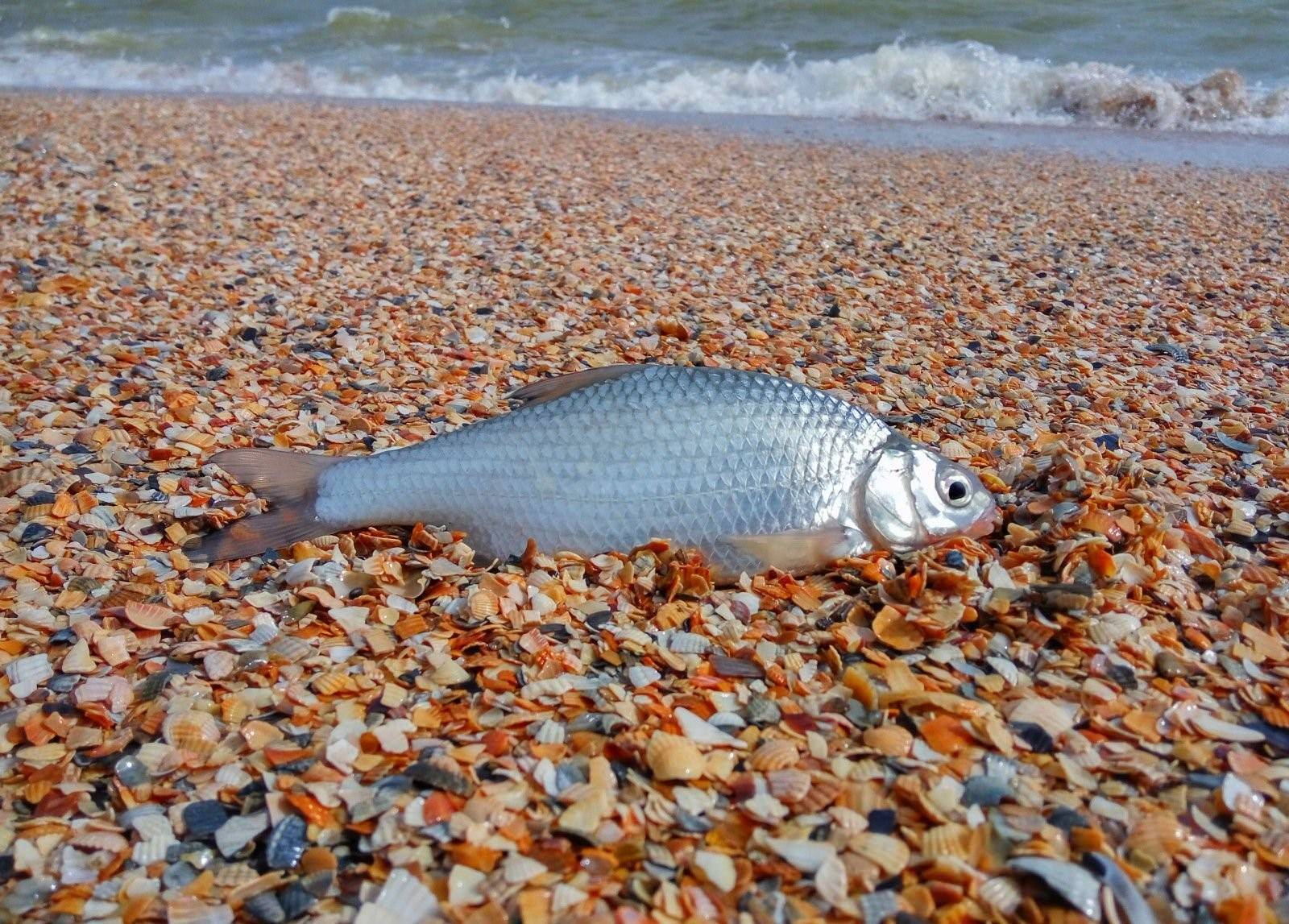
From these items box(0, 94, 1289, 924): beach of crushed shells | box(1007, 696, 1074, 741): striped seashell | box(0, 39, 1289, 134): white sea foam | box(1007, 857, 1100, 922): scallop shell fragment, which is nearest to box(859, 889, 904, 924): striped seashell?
box(0, 94, 1289, 924): beach of crushed shells

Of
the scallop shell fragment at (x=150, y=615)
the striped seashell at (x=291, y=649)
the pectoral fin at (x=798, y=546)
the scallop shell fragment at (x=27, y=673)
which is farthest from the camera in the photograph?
the pectoral fin at (x=798, y=546)

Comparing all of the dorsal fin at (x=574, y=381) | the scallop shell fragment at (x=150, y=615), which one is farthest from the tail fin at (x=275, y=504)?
the dorsal fin at (x=574, y=381)

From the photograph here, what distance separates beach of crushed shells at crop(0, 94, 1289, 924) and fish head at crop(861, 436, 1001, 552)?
0.07m

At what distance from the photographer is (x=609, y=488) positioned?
2.77 metres

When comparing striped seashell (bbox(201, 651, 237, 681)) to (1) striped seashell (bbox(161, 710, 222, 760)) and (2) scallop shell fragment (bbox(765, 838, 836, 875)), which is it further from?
(2) scallop shell fragment (bbox(765, 838, 836, 875))

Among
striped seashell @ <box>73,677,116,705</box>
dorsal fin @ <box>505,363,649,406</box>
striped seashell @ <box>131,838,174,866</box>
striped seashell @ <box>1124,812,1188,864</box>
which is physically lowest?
striped seashell @ <box>131,838,174,866</box>

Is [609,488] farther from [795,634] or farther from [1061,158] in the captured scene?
[1061,158]

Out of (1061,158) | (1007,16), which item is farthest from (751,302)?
(1007,16)

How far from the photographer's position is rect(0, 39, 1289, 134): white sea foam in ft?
47.6

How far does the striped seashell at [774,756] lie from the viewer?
2.02 metres

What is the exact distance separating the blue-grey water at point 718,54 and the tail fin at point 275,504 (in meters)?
12.8

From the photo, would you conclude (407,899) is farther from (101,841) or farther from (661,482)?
(661,482)

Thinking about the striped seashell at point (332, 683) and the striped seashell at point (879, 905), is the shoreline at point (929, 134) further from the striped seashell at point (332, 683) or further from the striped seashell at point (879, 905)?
the striped seashell at point (879, 905)

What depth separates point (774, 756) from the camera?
2.04 meters
